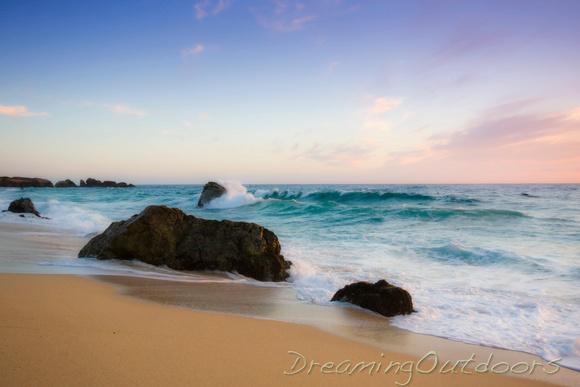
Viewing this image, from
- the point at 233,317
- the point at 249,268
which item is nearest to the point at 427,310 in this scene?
the point at 233,317

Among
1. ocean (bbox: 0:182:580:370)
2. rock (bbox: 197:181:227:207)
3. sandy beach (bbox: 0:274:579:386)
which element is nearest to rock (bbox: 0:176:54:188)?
rock (bbox: 197:181:227:207)

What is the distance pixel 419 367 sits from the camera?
271cm

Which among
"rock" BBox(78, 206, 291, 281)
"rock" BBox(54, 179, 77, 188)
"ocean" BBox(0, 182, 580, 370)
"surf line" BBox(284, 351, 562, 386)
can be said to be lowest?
"ocean" BBox(0, 182, 580, 370)

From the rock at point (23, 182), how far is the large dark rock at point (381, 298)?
99.6 meters

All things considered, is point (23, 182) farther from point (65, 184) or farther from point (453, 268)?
point (453, 268)

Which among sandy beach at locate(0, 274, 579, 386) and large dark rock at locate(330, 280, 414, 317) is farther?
large dark rock at locate(330, 280, 414, 317)

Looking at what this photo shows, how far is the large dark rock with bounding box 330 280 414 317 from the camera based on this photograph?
423cm

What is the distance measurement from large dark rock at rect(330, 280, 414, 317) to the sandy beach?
1.21 meters

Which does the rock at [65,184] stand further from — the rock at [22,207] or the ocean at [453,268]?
the ocean at [453,268]

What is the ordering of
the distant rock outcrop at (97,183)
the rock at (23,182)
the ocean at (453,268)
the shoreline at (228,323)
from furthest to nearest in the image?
the distant rock outcrop at (97,183), the rock at (23,182), the ocean at (453,268), the shoreline at (228,323)

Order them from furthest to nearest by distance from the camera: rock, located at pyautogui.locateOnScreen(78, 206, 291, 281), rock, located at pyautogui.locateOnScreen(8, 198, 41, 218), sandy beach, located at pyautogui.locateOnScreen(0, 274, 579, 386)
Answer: rock, located at pyautogui.locateOnScreen(8, 198, 41, 218), rock, located at pyautogui.locateOnScreen(78, 206, 291, 281), sandy beach, located at pyautogui.locateOnScreen(0, 274, 579, 386)

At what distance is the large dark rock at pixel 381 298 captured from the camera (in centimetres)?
423

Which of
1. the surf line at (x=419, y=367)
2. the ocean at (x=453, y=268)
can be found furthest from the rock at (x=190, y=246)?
the surf line at (x=419, y=367)

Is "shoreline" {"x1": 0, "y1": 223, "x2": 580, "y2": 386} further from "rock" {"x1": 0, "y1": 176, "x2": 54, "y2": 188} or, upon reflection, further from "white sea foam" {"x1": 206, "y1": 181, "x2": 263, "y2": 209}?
"rock" {"x1": 0, "y1": 176, "x2": 54, "y2": 188}
